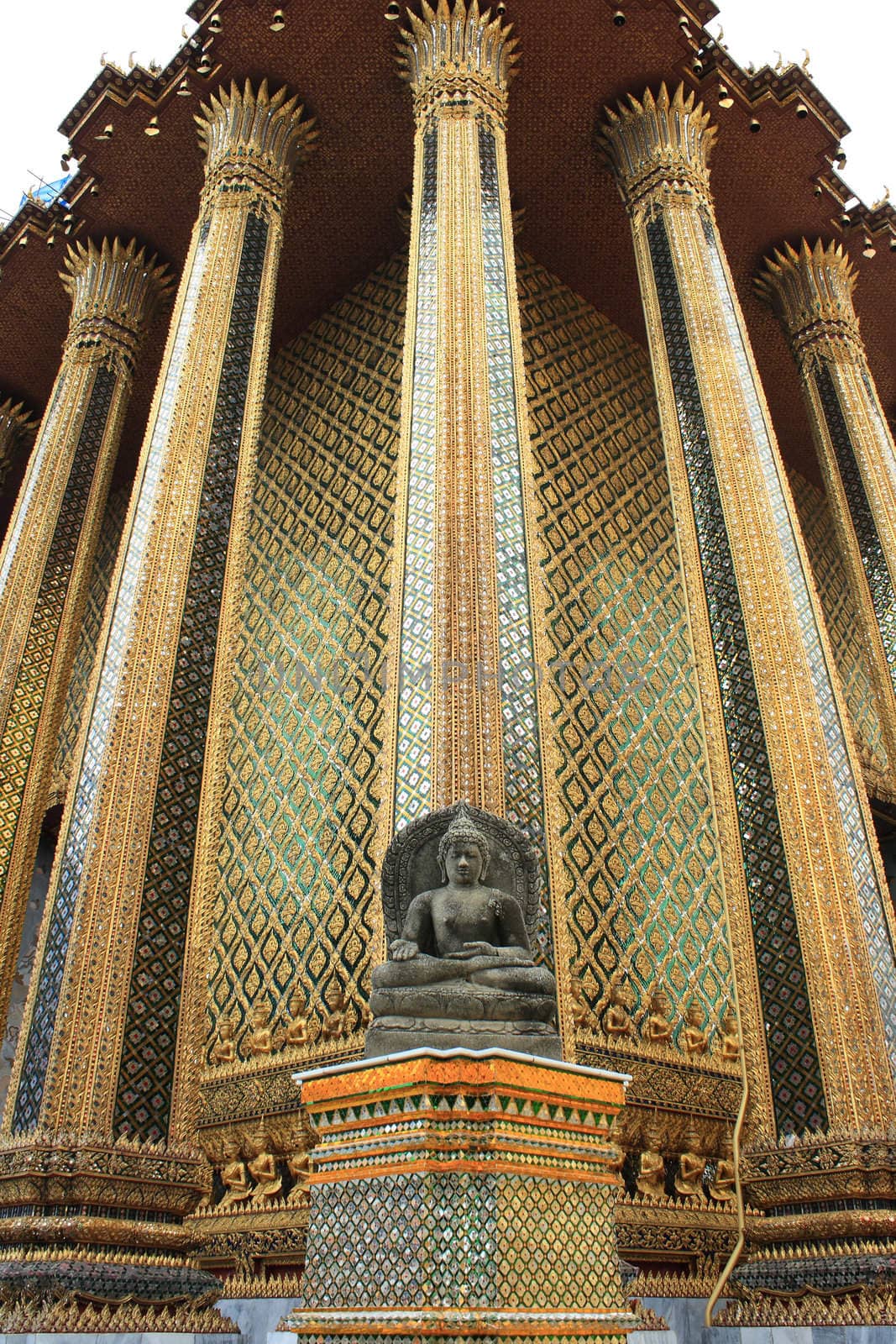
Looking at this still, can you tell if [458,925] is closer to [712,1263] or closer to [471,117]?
[712,1263]

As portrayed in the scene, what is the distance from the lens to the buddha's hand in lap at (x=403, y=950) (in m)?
3.38

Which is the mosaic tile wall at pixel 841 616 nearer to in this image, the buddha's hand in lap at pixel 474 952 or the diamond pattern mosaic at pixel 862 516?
the diamond pattern mosaic at pixel 862 516

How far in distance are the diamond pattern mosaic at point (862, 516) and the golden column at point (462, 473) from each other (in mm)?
3939

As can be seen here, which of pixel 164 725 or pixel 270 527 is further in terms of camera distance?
pixel 270 527

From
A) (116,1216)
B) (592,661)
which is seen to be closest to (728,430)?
(592,661)

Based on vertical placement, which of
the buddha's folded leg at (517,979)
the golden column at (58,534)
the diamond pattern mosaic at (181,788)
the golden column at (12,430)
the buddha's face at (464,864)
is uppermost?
the golden column at (12,430)

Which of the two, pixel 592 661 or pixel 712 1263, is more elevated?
pixel 592 661

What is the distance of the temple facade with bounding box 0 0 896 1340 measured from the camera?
4.98 meters

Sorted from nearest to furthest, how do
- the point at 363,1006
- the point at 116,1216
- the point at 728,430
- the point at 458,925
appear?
the point at 458,925 → the point at 116,1216 → the point at 363,1006 → the point at 728,430

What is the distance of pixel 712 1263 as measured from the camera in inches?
220

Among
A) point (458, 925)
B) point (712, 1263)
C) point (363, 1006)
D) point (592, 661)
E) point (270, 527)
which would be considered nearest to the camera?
point (458, 925)

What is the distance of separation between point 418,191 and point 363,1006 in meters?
5.49

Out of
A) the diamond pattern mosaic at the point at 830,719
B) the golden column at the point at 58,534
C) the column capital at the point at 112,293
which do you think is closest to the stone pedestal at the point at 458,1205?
the diamond pattern mosaic at the point at 830,719

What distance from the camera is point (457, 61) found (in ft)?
25.4
